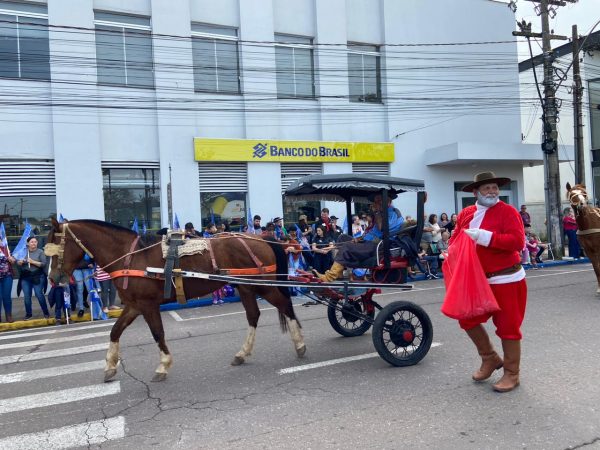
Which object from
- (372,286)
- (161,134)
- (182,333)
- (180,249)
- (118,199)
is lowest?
(182,333)

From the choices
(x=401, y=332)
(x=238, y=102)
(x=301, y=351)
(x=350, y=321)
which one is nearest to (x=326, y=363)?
(x=301, y=351)

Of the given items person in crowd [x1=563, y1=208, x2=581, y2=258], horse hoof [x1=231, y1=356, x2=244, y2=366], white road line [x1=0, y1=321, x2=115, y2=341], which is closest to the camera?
horse hoof [x1=231, y1=356, x2=244, y2=366]

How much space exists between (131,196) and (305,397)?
12.2 metres

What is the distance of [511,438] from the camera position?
12.6 feet

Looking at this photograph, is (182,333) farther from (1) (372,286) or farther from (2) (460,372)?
(2) (460,372)

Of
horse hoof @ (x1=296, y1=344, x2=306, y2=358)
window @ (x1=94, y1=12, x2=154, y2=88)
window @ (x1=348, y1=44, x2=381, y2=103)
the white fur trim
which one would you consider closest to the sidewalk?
horse hoof @ (x1=296, y1=344, x2=306, y2=358)

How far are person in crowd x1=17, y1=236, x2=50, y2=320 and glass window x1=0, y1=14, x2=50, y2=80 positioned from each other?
6.29m

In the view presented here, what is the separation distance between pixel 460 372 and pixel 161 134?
12.6 m

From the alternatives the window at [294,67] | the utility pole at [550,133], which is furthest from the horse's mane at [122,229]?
the utility pole at [550,133]

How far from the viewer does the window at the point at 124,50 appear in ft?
50.1

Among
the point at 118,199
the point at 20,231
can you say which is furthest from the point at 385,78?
the point at 20,231

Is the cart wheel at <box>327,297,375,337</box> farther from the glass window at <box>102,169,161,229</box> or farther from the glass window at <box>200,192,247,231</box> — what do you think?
the glass window at <box>102,169,161,229</box>

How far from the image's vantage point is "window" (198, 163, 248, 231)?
1644 cm

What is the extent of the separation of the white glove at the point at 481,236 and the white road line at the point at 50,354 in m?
5.74
